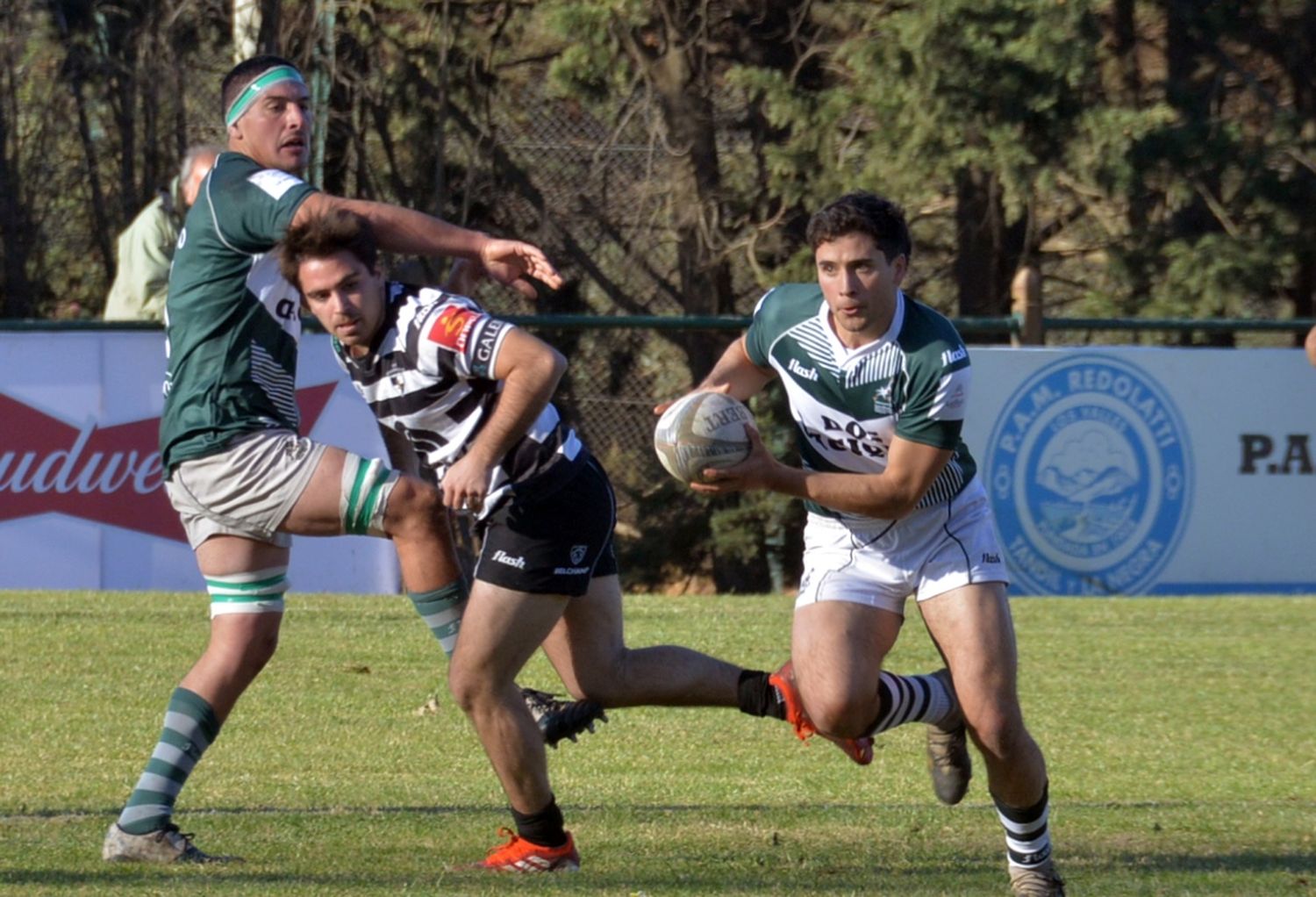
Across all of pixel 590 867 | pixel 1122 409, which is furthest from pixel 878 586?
pixel 1122 409

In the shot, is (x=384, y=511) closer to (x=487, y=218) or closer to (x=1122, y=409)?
(x=1122, y=409)

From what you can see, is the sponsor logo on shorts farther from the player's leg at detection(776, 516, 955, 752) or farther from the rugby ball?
the player's leg at detection(776, 516, 955, 752)

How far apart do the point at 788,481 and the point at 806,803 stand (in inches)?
75.8

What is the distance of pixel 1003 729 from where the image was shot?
492 cm

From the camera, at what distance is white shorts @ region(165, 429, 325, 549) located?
5.30m

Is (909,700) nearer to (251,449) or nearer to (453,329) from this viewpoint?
(453,329)

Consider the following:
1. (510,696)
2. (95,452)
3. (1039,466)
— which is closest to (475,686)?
(510,696)

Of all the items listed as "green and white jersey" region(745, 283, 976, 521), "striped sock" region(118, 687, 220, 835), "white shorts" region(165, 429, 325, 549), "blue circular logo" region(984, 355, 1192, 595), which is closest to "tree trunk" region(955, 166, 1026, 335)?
"blue circular logo" region(984, 355, 1192, 595)

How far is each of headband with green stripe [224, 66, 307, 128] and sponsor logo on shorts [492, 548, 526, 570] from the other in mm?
1510

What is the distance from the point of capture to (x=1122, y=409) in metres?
12.2

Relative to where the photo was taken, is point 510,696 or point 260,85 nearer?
point 510,696

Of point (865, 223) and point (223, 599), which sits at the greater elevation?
point (865, 223)

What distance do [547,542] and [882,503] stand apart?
903 millimetres

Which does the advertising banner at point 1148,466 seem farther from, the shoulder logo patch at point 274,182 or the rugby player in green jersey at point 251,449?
the shoulder logo patch at point 274,182
